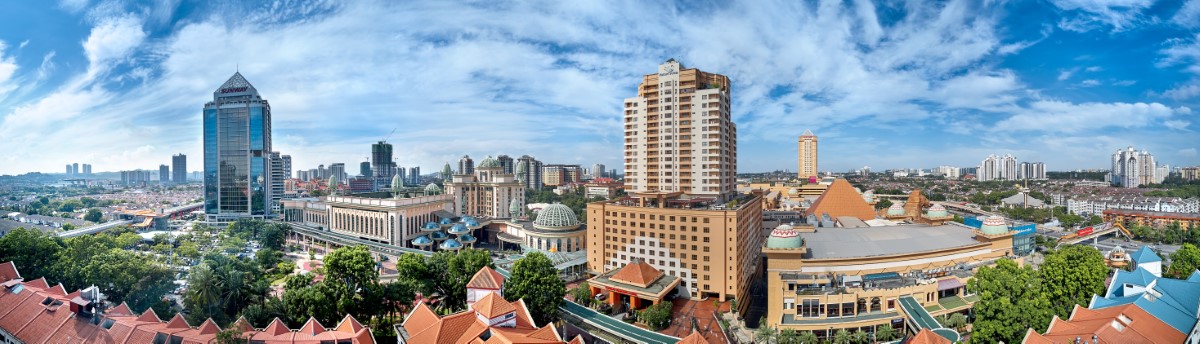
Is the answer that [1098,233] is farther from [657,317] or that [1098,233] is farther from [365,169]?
[365,169]

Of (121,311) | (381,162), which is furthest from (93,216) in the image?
(121,311)

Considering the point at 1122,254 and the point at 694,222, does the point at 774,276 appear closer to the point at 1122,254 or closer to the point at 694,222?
the point at 694,222

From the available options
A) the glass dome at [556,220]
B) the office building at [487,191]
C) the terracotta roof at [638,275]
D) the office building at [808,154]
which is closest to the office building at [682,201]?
the terracotta roof at [638,275]

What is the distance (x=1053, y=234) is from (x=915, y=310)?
187 ft

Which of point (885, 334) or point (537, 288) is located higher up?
point (537, 288)

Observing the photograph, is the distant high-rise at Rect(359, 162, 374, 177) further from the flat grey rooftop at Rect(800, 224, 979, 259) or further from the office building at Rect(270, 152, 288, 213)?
the flat grey rooftop at Rect(800, 224, 979, 259)

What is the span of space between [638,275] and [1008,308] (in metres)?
19.0

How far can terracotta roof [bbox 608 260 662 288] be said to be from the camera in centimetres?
3269

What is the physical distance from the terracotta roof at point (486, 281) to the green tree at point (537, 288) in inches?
64.2

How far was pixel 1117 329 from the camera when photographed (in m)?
20.9

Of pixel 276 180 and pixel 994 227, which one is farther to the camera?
pixel 276 180

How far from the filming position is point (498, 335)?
19547mm

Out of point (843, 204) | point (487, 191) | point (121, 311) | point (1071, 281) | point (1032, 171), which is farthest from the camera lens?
point (1032, 171)

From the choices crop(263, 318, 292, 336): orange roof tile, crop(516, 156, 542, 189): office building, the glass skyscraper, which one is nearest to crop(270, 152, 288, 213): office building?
the glass skyscraper
